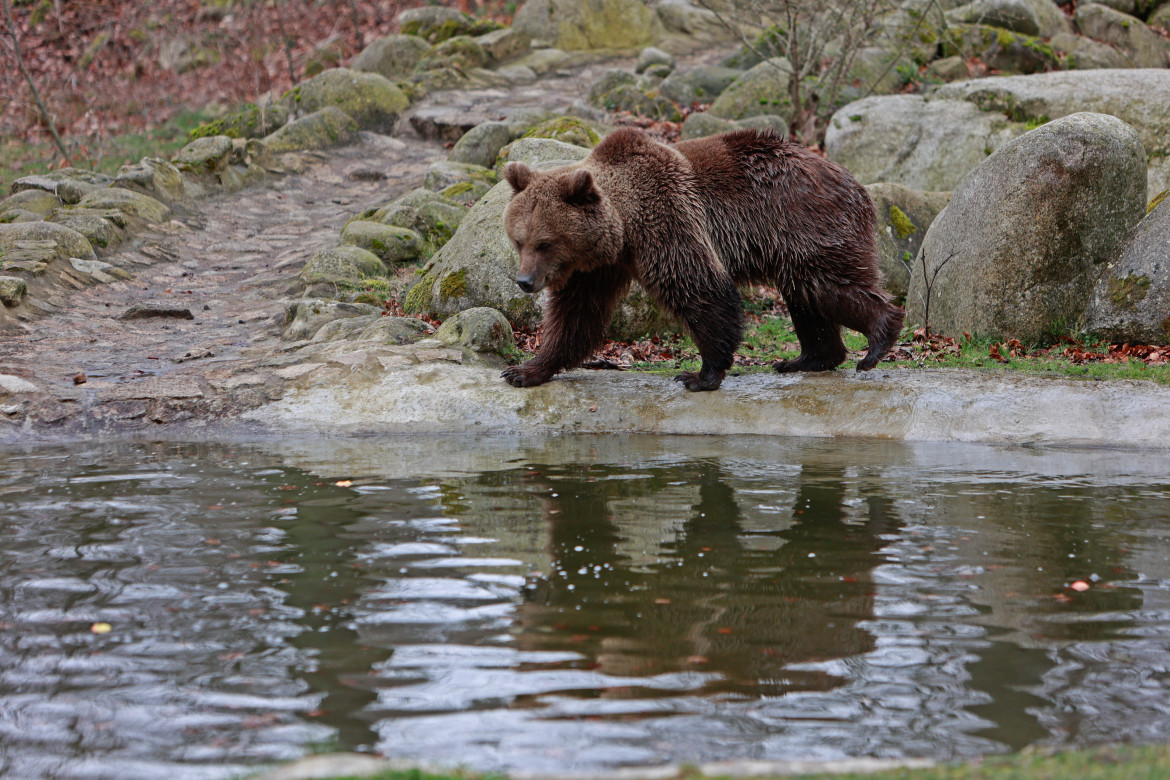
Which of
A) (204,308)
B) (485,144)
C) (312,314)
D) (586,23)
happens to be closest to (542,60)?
(586,23)

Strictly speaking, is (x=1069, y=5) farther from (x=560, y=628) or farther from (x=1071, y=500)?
(x=560, y=628)

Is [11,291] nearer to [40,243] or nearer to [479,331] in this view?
[40,243]

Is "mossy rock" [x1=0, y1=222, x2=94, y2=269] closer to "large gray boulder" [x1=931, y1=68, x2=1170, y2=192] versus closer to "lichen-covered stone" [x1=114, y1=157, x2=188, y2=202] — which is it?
"lichen-covered stone" [x1=114, y1=157, x2=188, y2=202]

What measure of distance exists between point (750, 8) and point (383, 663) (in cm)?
1429

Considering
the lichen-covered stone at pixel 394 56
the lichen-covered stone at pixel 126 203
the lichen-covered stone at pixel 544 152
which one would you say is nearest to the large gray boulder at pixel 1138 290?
the lichen-covered stone at pixel 544 152

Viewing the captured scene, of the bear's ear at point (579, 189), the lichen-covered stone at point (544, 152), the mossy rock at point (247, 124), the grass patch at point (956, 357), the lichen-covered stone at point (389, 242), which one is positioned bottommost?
the grass patch at point (956, 357)

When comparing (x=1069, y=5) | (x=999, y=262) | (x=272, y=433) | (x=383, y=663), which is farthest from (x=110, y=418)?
(x=1069, y=5)

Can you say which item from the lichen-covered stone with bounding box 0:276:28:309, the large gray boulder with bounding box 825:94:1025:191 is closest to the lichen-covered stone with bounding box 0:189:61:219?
the lichen-covered stone with bounding box 0:276:28:309

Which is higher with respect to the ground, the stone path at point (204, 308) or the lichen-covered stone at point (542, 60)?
the lichen-covered stone at point (542, 60)

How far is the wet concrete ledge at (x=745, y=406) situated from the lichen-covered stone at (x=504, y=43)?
61.7 feet

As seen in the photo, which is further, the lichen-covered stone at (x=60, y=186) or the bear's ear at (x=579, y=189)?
the lichen-covered stone at (x=60, y=186)

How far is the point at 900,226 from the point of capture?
500 inches

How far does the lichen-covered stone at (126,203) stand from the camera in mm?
14172

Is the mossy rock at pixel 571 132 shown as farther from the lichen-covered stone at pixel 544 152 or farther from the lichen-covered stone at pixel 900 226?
the lichen-covered stone at pixel 900 226
